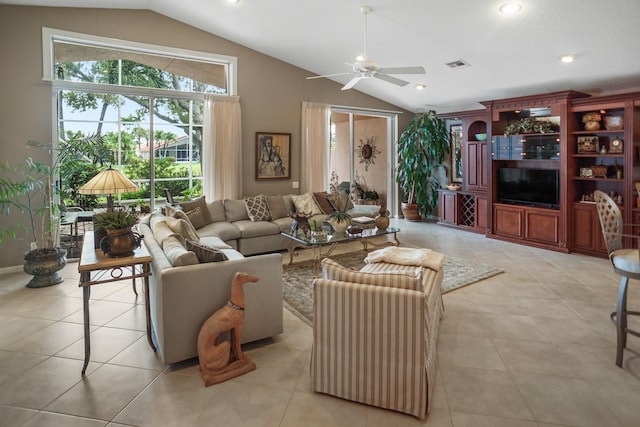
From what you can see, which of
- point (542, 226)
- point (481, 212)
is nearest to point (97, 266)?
point (542, 226)

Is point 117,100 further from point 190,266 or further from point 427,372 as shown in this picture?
point 427,372

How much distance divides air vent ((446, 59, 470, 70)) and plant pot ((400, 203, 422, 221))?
343 cm

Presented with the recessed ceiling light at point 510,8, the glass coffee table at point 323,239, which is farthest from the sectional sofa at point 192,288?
the recessed ceiling light at point 510,8

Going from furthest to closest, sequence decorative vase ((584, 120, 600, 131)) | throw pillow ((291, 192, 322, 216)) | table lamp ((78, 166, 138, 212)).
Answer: throw pillow ((291, 192, 322, 216))
decorative vase ((584, 120, 600, 131))
table lamp ((78, 166, 138, 212))

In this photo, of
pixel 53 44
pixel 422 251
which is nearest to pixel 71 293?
pixel 53 44

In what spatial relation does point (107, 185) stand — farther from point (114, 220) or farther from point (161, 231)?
point (161, 231)

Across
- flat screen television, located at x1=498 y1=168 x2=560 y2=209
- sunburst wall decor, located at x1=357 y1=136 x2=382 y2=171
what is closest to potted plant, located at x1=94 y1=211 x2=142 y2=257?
flat screen television, located at x1=498 y1=168 x2=560 y2=209

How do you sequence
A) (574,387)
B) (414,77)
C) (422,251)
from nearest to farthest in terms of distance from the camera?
(574,387)
(422,251)
(414,77)

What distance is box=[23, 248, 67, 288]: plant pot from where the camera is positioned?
4.39 metres

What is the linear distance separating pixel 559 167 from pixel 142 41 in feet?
21.7

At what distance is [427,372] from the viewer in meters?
2.15

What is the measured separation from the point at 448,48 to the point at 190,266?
4480mm

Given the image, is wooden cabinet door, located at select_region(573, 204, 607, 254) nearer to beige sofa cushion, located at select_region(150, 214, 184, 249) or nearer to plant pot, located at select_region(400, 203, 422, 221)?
plant pot, located at select_region(400, 203, 422, 221)

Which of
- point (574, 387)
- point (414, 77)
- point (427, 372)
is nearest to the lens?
point (427, 372)
